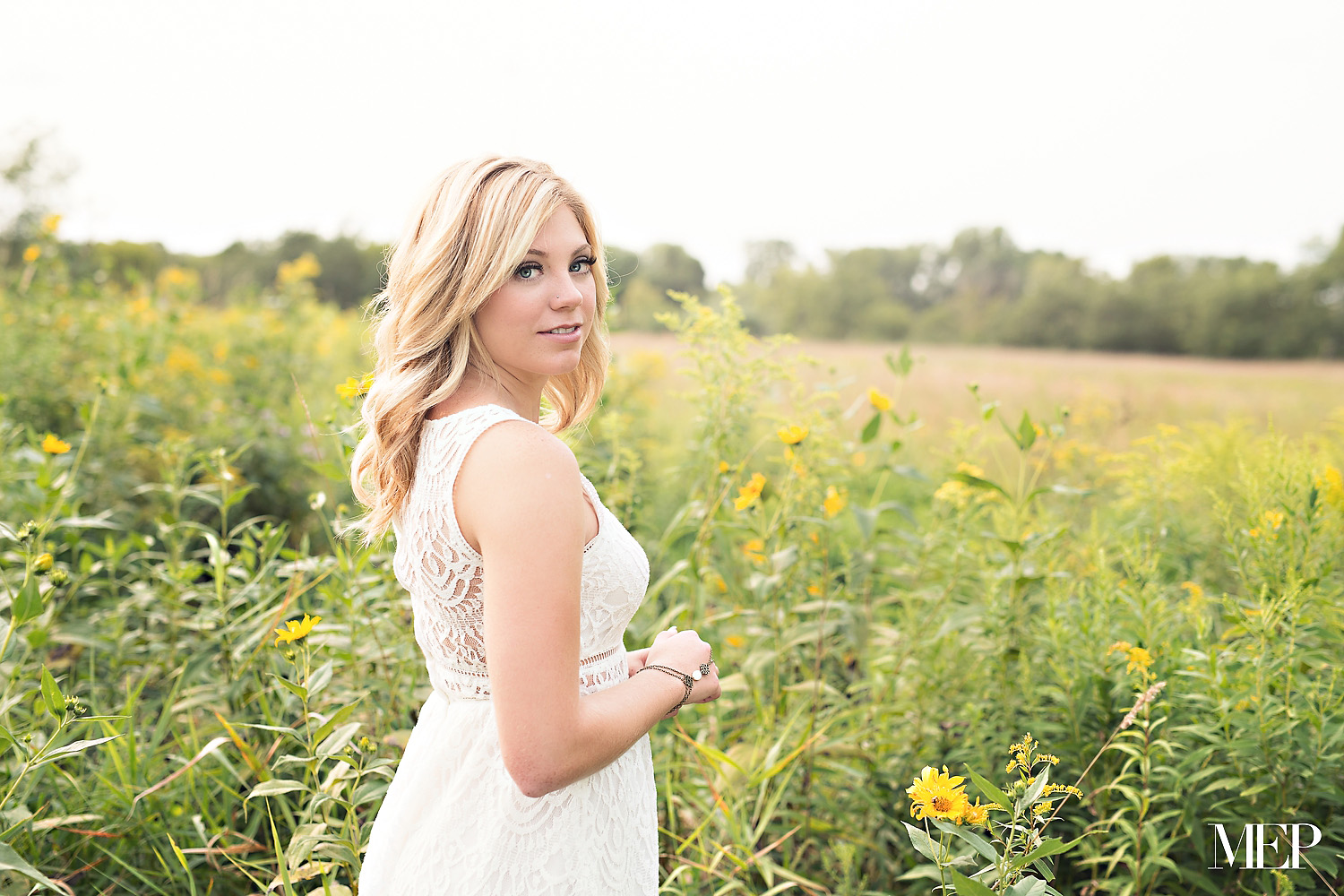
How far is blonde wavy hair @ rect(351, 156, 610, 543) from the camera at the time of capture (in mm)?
979

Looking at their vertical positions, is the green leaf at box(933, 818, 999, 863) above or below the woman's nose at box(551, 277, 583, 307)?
→ below

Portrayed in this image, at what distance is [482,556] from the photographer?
2.93 ft

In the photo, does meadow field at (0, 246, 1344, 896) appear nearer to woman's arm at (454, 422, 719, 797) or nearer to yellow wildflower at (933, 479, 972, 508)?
yellow wildflower at (933, 479, 972, 508)

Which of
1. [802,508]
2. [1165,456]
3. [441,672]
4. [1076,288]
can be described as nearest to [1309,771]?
[802,508]

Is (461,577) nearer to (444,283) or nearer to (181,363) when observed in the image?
(444,283)

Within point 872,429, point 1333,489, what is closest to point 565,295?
point 872,429

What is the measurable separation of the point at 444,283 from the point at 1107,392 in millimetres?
7581

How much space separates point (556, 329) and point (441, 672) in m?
0.47

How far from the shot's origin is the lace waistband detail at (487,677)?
3.31ft

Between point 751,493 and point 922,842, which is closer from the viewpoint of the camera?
point 922,842

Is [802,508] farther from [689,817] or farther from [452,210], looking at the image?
[452,210]

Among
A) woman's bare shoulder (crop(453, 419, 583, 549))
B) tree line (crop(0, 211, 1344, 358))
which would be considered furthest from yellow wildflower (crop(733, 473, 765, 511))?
tree line (crop(0, 211, 1344, 358))

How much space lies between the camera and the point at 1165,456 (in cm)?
242

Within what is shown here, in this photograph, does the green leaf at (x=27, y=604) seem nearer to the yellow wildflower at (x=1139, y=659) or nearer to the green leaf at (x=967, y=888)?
the green leaf at (x=967, y=888)
